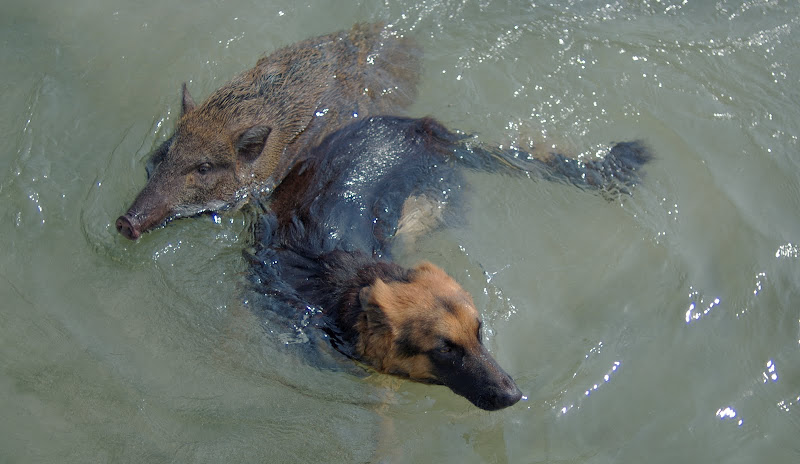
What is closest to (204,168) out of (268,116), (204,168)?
(204,168)

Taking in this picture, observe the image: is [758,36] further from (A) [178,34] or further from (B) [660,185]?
(A) [178,34]

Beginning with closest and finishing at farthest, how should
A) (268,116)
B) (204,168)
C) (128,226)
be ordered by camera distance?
(128,226)
(204,168)
(268,116)

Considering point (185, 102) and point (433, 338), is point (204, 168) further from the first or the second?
point (433, 338)

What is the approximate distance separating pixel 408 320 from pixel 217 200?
123 inches

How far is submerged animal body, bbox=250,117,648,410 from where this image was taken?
5.19 meters

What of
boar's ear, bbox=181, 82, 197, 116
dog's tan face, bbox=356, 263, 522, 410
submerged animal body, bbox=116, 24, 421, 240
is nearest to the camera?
dog's tan face, bbox=356, 263, 522, 410

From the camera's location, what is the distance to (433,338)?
515cm

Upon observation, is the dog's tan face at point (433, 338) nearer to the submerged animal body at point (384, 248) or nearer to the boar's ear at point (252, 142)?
the submerged animal body at point (384, 248)

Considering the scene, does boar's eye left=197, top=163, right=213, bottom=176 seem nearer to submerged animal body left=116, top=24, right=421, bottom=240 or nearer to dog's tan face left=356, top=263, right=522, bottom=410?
submerged animal body left=116, top=24, right=421, bottom=240

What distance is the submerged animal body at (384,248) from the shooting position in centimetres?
519

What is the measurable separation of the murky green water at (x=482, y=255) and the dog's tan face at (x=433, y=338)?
713mm

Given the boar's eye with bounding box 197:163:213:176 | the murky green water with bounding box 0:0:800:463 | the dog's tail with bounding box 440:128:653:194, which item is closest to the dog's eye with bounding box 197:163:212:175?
the boar's eye with bounding box 197:163:213:176

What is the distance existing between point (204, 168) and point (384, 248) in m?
2.09

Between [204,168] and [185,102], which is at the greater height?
[185,102]
